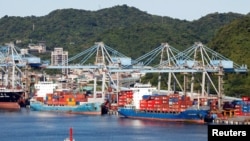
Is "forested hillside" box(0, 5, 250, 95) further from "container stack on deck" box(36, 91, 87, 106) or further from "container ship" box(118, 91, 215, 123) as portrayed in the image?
"container stack on deck" box(36, 91, 87, 106)

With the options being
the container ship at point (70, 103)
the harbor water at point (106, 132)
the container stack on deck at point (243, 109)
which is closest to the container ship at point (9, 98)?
the container ship at point (70, 103)

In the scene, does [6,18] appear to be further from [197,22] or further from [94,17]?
[197,22]

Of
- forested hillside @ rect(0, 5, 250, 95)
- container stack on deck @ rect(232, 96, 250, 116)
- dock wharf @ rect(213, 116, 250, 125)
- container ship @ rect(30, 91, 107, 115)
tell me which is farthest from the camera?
forested hillside @ rect(0, 5, 250, 95)

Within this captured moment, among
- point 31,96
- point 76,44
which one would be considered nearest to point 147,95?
point 31,96

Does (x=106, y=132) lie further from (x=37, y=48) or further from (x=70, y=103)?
(x=37, y=48)

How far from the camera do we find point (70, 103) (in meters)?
71.4

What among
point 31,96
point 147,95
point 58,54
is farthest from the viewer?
point 58,54

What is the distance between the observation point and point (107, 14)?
164m

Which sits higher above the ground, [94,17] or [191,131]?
[94,17]

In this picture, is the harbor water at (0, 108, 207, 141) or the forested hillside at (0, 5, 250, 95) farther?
the forested hillside at (0, 5, 250, 95)

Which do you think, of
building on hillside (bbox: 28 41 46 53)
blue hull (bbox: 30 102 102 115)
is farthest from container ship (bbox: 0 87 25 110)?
building on hillside (bbox: 28 41 46 53)

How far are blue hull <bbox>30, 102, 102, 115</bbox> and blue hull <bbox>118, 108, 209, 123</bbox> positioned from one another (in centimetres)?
480

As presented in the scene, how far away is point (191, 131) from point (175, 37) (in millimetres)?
67106

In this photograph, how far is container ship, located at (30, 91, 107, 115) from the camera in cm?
6819
